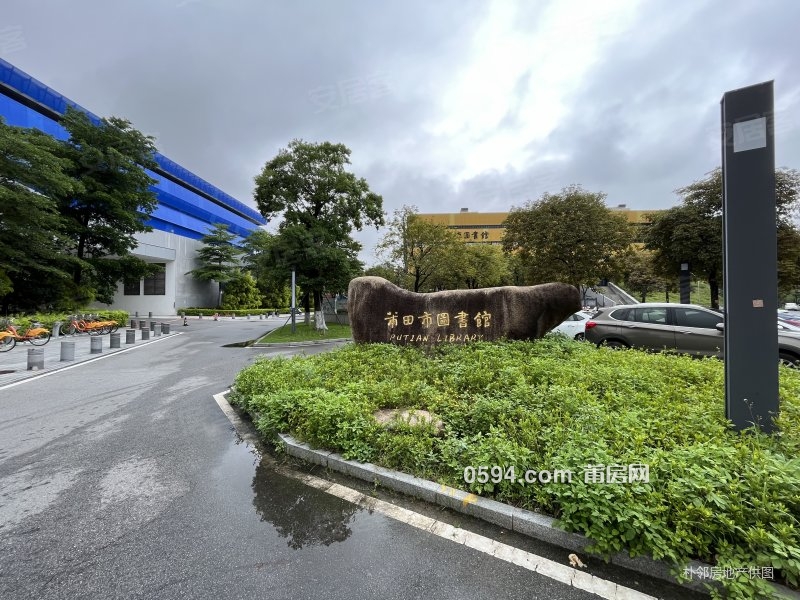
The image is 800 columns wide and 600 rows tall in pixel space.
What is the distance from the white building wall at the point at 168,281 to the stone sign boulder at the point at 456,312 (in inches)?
1301

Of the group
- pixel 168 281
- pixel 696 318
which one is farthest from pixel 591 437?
pixel 168 281

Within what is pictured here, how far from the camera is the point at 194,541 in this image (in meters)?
2.56

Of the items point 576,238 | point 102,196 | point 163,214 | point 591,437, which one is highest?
point 163,214

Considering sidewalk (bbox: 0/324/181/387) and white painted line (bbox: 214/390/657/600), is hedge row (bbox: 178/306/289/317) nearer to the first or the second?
sidewalk (bbox: 0/324/181/387)

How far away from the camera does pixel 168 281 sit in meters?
35.8

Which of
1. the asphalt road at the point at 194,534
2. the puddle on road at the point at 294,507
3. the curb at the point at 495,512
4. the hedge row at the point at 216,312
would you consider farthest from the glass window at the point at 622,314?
the hedge row at the point at 216,312

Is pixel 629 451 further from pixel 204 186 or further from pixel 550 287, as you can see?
pixel 204 186

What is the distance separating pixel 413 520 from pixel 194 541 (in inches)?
59.6

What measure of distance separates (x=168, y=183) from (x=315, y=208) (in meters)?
30.7

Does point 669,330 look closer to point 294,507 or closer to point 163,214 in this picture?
point 294,507

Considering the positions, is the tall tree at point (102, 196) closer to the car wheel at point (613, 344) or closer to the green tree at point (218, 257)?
the green tree at point (218, 257)

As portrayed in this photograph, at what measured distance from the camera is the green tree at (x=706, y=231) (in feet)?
52.4

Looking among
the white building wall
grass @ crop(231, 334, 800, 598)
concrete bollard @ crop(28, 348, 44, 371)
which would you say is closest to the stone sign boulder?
grass @ crop(231, 334, 800, 598)

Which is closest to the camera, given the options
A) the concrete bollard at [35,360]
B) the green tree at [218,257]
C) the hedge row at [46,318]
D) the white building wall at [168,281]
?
the concrete bollard at [35,360]
